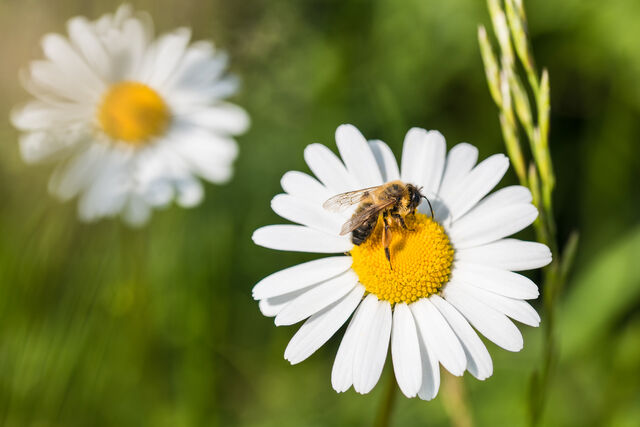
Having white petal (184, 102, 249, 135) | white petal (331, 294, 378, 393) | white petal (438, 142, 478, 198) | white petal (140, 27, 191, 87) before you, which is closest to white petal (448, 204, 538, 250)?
white petal (438, 142, 478, 198)

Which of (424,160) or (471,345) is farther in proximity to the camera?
(424,160)

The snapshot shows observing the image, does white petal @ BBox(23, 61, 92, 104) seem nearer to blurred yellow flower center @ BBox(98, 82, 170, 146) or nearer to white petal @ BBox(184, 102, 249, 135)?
blurred yellow flower center @ BBox(98, 82, 170, 146)

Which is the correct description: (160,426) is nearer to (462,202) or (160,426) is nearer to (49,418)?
(49,418)

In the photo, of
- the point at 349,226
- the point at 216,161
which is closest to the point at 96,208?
the point at 216,161

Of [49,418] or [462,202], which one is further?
[49,418]

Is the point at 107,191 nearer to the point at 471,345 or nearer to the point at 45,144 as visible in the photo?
the point at 45,144

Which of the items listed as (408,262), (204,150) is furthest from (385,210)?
(204,150)
